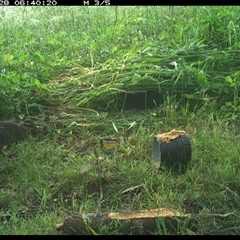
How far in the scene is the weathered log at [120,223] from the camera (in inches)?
115

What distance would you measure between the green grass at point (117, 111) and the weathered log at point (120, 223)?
1.5 inches

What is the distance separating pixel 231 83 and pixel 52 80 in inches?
69.4

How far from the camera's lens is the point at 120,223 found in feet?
9.65

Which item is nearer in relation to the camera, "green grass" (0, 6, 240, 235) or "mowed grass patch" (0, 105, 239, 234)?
"mowed grass patch" (0, 105, 239, 234)

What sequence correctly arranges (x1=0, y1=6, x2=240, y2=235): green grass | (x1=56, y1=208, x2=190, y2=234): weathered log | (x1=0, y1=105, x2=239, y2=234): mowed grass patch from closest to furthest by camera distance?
(x1=56, y1=208, x2=190, y2=234): weathered log
(x1=0, y1=105, x2=239, y2=234): mowed grass patch
(x1=0, y1=6, x2=240, y2=235): green grass

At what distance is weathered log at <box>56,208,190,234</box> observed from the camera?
9.55 ft

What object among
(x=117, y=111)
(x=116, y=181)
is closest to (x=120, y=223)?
(x=116, y=181)

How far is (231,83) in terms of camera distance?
181 inches

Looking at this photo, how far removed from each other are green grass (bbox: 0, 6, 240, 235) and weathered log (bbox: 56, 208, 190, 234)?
4 cm

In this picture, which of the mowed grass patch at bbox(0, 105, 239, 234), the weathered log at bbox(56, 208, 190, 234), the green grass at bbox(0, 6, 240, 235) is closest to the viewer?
the weathered log at bbox(56, 208, 190, 234)

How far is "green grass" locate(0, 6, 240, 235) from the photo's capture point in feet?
10.8

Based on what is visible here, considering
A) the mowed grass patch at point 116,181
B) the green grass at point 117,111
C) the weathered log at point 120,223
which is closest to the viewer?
the weathered log at point 120,223

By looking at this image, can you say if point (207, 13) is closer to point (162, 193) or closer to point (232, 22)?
point (232, 22)

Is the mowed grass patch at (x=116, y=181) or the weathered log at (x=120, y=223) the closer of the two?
the weathered log at (x=120, y=223)
